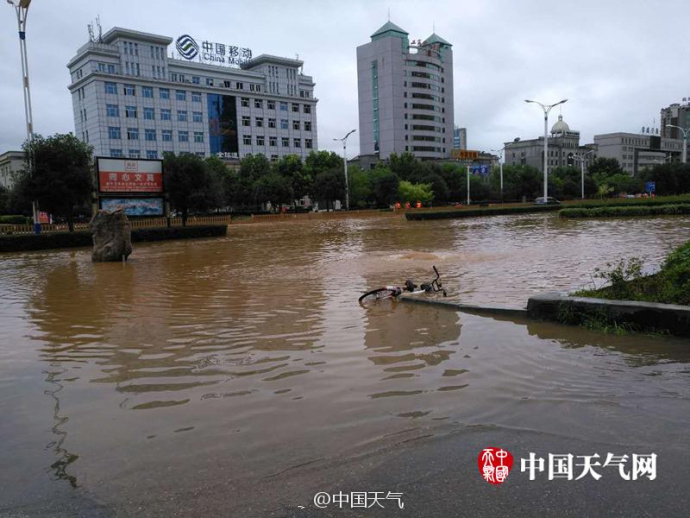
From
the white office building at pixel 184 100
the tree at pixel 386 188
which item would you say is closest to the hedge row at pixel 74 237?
the tree at pixel 386 188

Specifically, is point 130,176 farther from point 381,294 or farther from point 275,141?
point 275,141

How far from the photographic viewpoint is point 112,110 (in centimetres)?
8412

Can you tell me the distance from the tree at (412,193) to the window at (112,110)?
155ft

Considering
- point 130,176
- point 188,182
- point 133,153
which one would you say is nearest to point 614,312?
point 130,176

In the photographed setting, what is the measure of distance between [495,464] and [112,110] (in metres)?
92.1

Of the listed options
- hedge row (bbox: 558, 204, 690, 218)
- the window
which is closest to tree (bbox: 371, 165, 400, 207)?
hedge row (bbox: 558, 204, 690, 218)

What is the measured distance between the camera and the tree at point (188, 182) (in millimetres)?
36500

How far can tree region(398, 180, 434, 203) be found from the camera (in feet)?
227

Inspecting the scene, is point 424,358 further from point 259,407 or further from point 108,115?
point 108,115

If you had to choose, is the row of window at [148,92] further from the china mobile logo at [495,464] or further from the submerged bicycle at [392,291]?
the china mobile logo at [495,464]

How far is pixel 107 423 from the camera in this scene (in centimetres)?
452

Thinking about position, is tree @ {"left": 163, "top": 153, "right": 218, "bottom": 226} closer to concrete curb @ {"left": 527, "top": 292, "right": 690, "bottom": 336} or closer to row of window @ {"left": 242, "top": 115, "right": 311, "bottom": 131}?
concrete curb @ {"left": 527, "top": 292, "right": 690, "bottom": 336}

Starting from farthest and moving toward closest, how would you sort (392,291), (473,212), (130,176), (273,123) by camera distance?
(273,123), (473,212), (130,176), (392,291)

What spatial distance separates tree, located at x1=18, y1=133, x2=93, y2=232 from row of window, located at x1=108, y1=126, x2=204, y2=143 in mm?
58564
